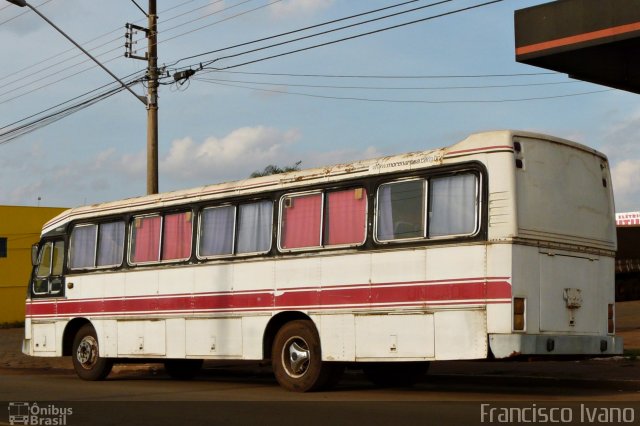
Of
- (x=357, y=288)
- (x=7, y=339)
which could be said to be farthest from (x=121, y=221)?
(x=7, y=339)

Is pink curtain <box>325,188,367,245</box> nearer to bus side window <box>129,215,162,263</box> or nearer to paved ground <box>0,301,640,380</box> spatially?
bus side window <box>129,215,162,263</box>

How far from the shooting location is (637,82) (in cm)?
1880

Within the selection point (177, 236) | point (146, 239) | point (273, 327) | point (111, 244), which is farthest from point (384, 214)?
point (111, 244)

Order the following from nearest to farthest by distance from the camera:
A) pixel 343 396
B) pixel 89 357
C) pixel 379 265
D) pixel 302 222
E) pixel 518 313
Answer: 1. pixel 518 313
2. pixel 379 265
3. pixel 343 396
4. pixel 302 222
5. pixel 89 357

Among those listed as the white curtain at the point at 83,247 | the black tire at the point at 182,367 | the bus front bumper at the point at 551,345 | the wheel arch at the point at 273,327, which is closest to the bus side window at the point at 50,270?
the white curtain at the point at 83,247

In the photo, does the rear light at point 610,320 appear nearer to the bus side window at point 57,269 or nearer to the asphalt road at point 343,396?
the asphalt road at point 343,396

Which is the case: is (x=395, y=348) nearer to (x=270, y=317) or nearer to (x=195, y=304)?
(x=270, y=317)

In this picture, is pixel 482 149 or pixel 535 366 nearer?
pixel 482 149

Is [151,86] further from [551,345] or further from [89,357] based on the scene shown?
[551,345]

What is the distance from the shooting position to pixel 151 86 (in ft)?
77.4

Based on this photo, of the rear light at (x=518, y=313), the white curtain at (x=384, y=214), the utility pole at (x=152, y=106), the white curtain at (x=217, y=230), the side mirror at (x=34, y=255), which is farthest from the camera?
the utility pole at (x=152, y=106)

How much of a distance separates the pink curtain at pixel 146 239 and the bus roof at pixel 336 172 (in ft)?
0.81

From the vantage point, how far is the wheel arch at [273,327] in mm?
14586

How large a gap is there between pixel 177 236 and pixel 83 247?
2902 mm
